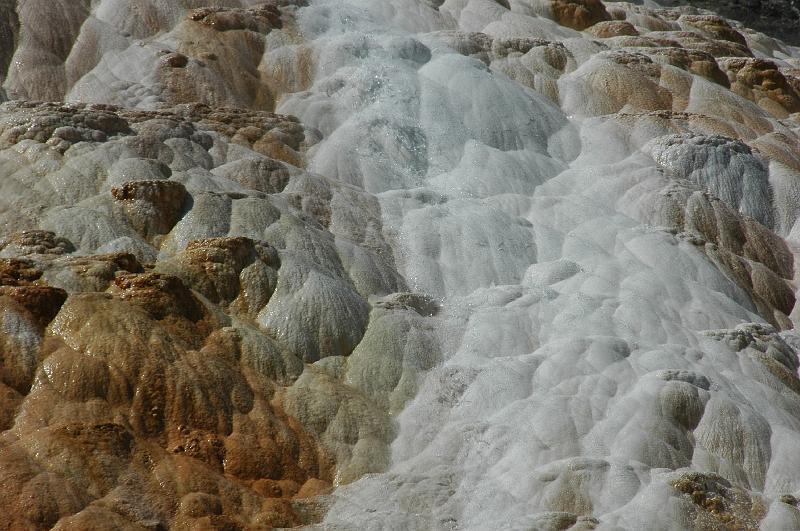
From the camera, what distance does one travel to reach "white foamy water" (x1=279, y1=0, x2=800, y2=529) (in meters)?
9.35

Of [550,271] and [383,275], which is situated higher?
[383,275]

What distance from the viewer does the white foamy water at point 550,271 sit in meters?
9.35

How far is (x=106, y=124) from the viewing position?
13.2m

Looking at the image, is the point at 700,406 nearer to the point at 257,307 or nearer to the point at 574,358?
the point at 574,358

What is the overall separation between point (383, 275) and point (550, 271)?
267cm

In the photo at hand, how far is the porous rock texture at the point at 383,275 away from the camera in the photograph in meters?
8.95

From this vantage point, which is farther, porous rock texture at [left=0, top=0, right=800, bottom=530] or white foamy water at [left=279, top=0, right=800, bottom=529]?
white foamy water at [left=279, top=0, right=800, bottom=529]

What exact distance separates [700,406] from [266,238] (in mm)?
6225

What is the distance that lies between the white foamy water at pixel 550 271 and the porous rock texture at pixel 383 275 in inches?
1.9

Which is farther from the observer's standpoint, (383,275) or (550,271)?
(550,271)

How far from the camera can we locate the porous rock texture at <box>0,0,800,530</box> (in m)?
8.95

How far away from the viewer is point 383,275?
1234cm

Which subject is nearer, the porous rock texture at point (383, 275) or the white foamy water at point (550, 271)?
the porous rock texture at point (383, 275)

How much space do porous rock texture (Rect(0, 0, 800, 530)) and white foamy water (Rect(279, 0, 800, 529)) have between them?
0.05 m
